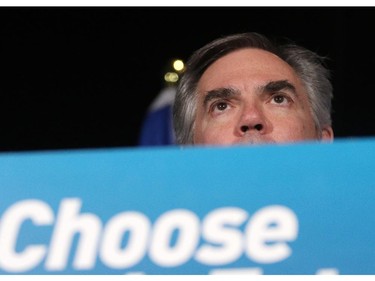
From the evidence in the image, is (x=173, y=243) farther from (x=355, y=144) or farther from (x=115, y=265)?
(x=355, y=144)

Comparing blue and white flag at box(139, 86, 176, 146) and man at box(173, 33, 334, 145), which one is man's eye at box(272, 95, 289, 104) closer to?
man at box(173, 33, 334, 145)

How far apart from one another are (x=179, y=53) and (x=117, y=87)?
0.45m

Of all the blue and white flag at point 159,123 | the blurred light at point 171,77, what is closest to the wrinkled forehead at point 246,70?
the blurred light at point 171,77

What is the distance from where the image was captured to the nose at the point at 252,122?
174 cm

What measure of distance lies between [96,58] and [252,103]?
3122mm

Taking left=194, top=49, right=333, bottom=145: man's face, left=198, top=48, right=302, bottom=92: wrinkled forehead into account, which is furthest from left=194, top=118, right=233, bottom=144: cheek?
left=198, top=48, right=302, bottom=92: wrinkled forehead

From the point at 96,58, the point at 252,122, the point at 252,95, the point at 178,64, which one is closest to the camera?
the point at 252,122

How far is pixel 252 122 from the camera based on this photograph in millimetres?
1751

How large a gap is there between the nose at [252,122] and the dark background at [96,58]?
276cm

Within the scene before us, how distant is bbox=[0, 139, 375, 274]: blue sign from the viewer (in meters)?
0.86

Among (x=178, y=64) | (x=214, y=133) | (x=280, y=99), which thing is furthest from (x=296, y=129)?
(x=178, y=64)

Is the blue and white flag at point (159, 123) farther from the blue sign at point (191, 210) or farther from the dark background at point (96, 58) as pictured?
the blue sign at point (191, 210)

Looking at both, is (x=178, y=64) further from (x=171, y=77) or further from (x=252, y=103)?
(x=252, y=103)
